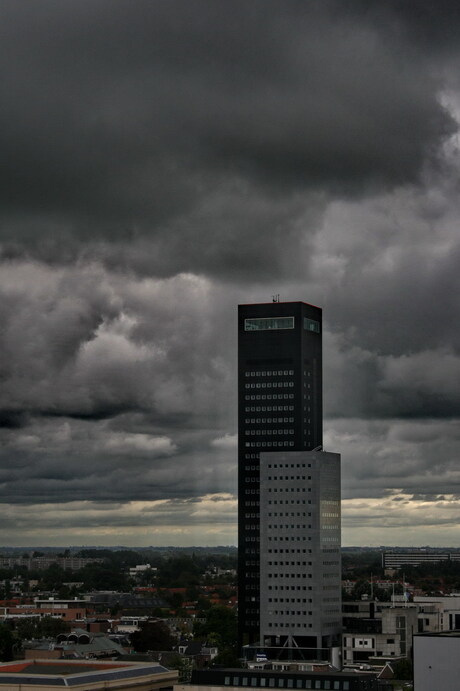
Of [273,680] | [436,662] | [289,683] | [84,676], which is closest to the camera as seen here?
[436,662]

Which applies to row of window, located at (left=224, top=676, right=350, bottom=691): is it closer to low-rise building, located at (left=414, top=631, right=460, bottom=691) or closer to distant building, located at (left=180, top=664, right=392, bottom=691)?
distant building, located at (left=180, top=664, right=392, bottom=691)

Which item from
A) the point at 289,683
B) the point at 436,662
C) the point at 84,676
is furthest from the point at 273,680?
the point at 84,676

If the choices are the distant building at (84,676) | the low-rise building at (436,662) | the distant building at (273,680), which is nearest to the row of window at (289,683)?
the distant building at (273,680)

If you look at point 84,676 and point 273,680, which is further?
point 84,676

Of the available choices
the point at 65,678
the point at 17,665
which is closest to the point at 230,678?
the point at 65,678

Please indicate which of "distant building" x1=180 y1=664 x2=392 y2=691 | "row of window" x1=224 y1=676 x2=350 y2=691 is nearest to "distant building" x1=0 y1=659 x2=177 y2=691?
"distant building" x1=180 y1=664 x2=392 y2=691

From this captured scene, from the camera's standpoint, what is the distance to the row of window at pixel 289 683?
527 feet

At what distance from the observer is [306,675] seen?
6462 inches

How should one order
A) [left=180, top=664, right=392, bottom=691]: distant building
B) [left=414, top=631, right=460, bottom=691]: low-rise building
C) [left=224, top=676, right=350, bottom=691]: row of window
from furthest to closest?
[left=224, top=676, right=350, bottom=691]: row of window → [left=180, top=664, right=392, bottom=691]: distant building → [left=414, top=631, right=460, bottom=691]: low-rise building

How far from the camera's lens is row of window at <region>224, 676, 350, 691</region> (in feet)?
527

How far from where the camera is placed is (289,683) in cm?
16250

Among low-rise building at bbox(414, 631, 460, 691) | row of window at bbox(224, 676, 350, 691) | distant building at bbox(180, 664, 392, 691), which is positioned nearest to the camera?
low-rise building at bbox(414, 631, 460, 691)

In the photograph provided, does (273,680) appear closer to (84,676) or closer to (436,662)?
(436,662)

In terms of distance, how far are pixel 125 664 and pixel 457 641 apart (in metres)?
57.9
